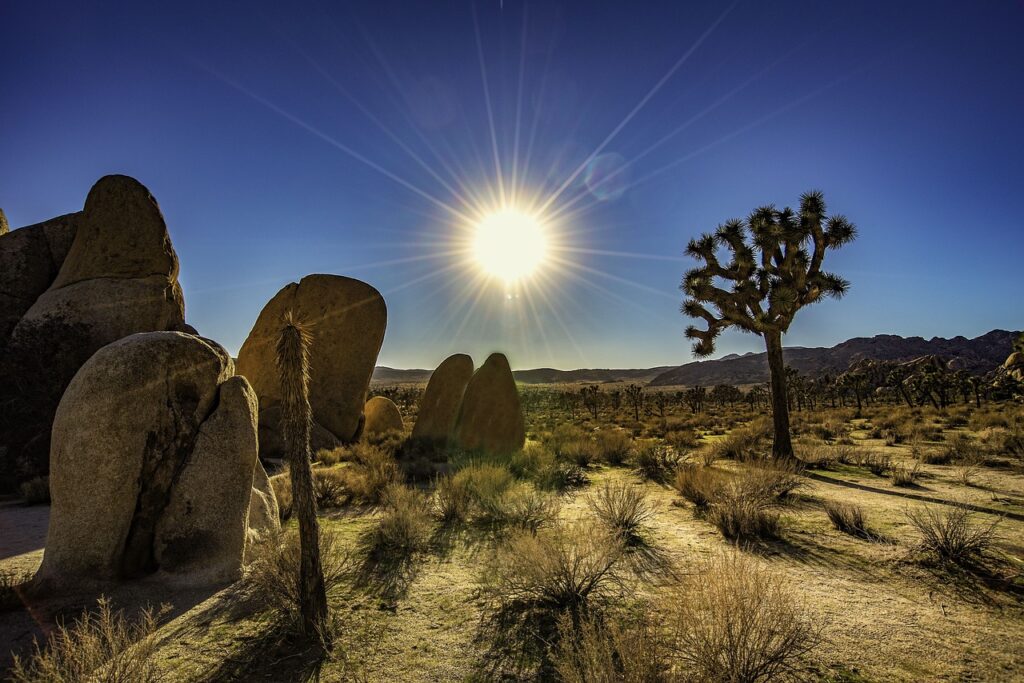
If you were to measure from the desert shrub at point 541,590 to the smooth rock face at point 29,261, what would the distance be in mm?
15331

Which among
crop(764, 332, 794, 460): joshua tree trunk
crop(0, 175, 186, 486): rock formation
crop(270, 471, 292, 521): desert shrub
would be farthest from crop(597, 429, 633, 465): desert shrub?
crop(0, 175, 186, 486): rock formation

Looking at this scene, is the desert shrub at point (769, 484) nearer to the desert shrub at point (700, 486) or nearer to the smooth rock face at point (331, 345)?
the desert shrub at point (700, 486)

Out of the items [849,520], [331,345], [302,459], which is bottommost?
[849,520]

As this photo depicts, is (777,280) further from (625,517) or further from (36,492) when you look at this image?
(36,492)

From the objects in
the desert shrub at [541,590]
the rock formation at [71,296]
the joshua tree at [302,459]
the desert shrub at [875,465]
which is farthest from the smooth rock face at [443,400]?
the joshua tree at [302,459]

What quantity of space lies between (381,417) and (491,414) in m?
7.07

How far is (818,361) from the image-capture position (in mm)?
142000

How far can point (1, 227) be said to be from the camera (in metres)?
16.0

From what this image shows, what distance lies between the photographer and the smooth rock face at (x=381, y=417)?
64.6 ft

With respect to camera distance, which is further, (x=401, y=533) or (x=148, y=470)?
(x=401, y=533)

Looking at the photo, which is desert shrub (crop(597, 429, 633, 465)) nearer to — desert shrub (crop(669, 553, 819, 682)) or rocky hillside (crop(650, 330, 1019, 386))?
Answer: desert shrub (crop(669, 553, 819, 682))

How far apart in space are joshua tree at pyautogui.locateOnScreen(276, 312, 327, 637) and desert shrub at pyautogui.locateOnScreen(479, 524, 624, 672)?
154cm

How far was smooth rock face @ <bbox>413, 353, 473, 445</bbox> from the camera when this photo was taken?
1738 cm

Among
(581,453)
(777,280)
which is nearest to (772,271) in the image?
(777,280)
